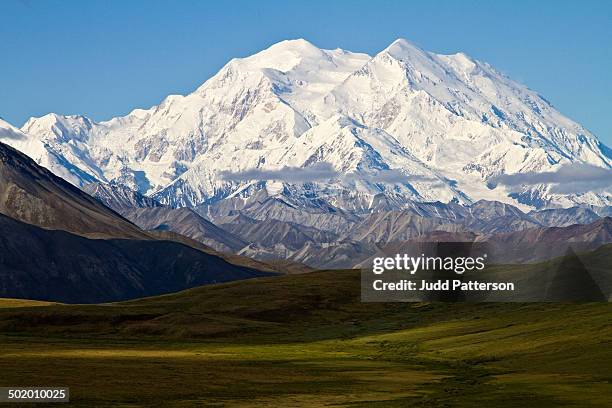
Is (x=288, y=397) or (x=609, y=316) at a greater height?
(x=609, y=316)

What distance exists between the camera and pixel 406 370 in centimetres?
14262

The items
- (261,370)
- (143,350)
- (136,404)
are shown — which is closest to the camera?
(136,404)

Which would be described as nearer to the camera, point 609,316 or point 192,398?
point 192,398

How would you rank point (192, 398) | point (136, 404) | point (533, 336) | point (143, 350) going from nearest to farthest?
1. point (136, 404)
2. point (192, 398)
3. point (533, 336)
4. point (143, 350)

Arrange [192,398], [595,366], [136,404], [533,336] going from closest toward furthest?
[136,404] → [192,398] → [595,366] → [533,336]

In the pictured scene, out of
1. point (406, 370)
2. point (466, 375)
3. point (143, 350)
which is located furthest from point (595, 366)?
point (143, 350)

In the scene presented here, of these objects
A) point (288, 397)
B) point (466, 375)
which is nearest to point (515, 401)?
point (288, 397)

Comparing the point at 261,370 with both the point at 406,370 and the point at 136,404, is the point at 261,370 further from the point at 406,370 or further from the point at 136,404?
the point at 136,404

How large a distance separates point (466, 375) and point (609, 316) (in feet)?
171

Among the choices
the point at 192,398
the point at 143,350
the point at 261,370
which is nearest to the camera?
the point at 192,398

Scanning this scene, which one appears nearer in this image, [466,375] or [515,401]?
[515,401]

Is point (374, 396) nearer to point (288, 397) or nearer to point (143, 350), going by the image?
point (288, 397)

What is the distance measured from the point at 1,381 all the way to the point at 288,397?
94.2 ft

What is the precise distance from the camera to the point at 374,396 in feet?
362
